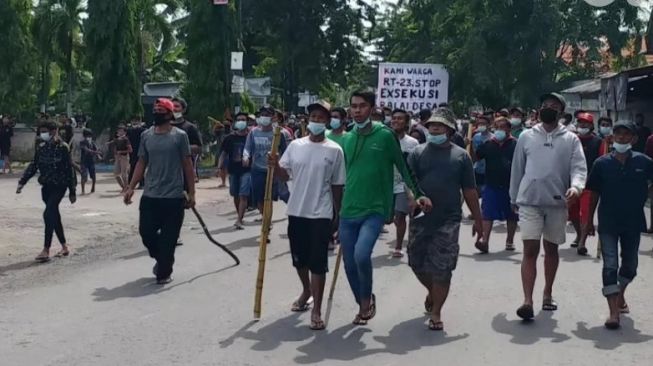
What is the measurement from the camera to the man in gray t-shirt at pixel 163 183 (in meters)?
9.95

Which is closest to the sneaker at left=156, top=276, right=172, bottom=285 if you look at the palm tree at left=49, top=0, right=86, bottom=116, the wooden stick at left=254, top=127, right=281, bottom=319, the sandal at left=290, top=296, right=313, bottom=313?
the sandal at left=290, top=296, right=313, bottom=313

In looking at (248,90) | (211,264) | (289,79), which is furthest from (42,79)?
(211,264)

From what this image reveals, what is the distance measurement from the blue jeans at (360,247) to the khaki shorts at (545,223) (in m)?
1.25

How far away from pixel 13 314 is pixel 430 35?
42674 millimetres

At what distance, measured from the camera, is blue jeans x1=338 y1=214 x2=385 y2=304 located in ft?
25.9

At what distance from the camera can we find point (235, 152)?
15.1 metres

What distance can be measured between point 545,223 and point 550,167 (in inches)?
18.6

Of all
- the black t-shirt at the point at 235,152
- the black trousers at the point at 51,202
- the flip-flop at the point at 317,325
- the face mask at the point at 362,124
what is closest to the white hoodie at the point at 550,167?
the face mask at the point at 362,124

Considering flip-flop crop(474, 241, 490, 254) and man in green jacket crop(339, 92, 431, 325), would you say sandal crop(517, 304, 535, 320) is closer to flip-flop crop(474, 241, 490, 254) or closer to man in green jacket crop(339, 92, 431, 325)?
man in green jacket crop(339, 92, 431, 325)

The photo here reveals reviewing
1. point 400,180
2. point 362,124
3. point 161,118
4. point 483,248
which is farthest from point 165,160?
point 483,248

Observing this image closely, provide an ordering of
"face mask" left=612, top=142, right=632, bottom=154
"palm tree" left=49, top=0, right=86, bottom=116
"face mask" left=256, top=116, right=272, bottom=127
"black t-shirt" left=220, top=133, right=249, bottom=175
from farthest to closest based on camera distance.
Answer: "palm tree" left=49, top=0, right=86, bottom=116
"black t-shirt" left=220, top=133, right=249, bottom=175
"face mask" left=256, top=116, right=272, bottom=127
"face mask" left=612, top=142, right=632, bottom=154

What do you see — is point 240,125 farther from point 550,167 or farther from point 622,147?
point 622,147

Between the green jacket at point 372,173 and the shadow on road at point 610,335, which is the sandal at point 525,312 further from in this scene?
the green jacket at point 372,173

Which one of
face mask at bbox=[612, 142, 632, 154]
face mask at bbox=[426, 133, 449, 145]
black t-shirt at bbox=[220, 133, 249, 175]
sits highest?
face mask at bbox=[426, 133, 449, 145]
